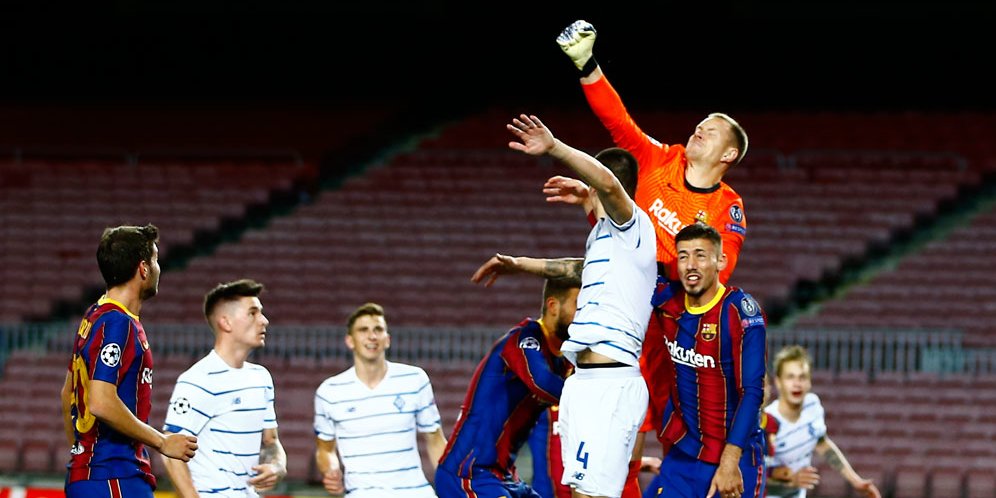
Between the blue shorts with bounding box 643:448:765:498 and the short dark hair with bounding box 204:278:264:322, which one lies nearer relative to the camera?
the blue shorts with bounding box 643:448:765:498

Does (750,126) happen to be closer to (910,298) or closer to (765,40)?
(765,40)

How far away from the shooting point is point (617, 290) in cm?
627

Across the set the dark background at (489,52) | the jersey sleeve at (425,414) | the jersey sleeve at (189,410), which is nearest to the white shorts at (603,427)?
the jersey sleeve at (425,414)

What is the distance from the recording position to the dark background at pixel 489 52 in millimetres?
22125

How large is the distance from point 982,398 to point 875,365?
111 cm

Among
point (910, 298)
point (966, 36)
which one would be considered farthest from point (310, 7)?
point (910, 298)

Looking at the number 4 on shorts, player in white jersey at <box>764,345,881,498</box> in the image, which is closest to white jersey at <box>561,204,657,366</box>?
the number 4 on shorts

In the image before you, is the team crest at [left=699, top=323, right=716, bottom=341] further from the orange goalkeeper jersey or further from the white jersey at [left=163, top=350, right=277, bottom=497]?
the white jersey at [left=163, top=350, right=277, bottom=497]

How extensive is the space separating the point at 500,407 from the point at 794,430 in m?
2.84

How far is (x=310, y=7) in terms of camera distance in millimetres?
23734

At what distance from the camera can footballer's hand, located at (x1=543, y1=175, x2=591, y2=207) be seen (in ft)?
20.1

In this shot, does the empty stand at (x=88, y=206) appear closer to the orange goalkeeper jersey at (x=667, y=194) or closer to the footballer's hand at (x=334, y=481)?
the footballer's hand at (x=334, y=481)

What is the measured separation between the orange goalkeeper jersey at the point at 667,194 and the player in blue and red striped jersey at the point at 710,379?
0.43 metres

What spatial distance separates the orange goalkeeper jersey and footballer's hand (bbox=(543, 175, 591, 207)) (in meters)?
0.72
